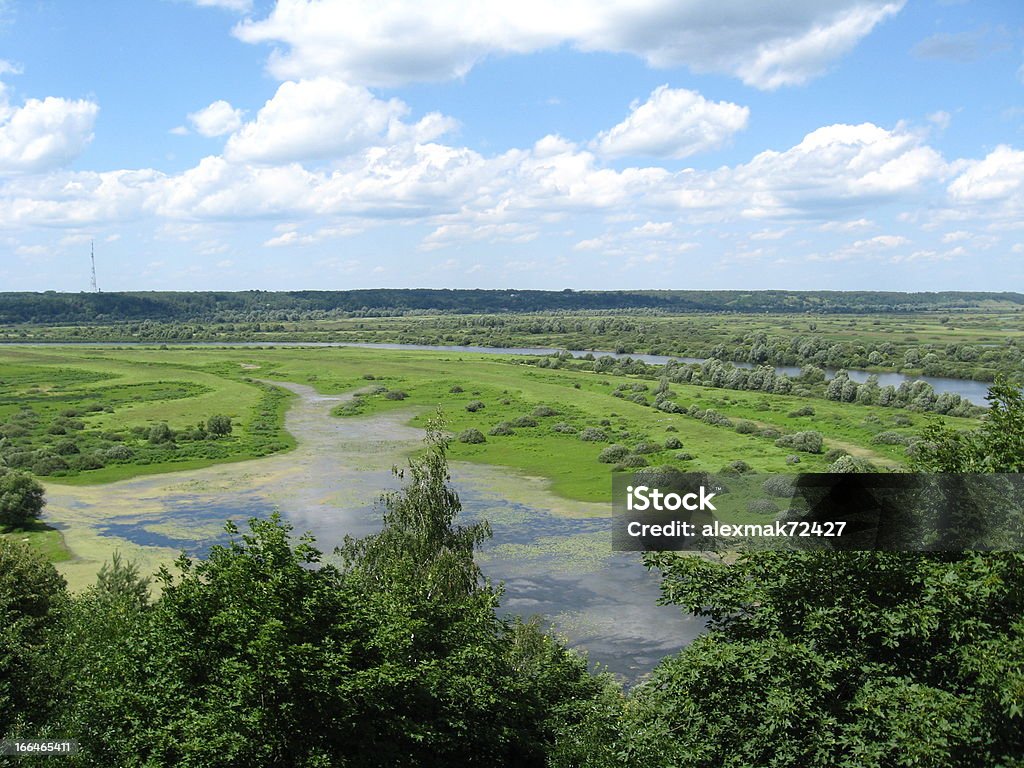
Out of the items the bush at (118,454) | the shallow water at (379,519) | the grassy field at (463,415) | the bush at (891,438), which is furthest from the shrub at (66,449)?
the bush at (891,438)

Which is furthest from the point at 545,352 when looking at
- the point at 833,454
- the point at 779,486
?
the point at 779,486

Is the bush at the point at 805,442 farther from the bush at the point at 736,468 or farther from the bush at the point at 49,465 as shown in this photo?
the bush at the point at 49,465

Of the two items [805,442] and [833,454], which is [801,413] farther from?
[833,454]

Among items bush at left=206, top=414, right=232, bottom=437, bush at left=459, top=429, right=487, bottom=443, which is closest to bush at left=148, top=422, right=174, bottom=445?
bush at left=206, top=414, right=232, bottom=437

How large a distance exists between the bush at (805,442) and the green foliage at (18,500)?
5537 cm

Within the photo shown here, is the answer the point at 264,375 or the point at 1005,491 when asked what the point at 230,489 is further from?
the point at 264,375

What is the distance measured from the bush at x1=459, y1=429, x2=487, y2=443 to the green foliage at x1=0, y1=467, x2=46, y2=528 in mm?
36041

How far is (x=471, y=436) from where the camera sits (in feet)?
252

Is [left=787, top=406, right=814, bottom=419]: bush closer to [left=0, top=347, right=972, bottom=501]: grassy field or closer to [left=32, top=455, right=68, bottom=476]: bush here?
[left=0, top=347, right=972, bottom=501]: grassy field

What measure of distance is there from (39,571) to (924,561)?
25113 mm

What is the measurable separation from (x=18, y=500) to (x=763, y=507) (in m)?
42.9

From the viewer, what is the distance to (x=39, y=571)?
2609 centimetres

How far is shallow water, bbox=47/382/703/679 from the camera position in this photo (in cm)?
3403

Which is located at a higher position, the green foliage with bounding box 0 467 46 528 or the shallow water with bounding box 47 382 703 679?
the green foliage with bounding box 0 467 46 528
